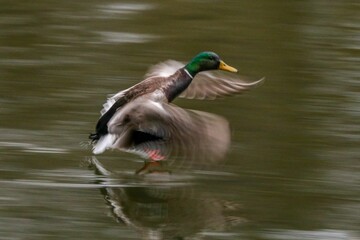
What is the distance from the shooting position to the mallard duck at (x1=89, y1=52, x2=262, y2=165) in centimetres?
792

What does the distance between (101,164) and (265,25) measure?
316 cm

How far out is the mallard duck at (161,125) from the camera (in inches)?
312

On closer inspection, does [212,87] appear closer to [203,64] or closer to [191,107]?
[203,64]

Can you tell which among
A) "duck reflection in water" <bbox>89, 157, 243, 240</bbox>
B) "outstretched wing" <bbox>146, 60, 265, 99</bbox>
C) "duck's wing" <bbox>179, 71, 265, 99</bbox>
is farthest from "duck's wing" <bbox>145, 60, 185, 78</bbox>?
"duck reflection in water" <bbox>89, 157, 243, 240</bbox>

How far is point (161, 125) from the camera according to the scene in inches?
320

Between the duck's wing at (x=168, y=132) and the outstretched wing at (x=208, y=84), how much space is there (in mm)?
914

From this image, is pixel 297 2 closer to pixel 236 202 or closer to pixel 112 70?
pixel 112 70

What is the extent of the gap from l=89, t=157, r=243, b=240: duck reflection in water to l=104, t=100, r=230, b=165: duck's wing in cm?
28

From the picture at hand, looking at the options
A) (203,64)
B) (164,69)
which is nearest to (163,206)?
(203,64)

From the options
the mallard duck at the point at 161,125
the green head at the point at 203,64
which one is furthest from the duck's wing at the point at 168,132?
the green head at the point at 203,64

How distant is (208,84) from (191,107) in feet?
1.89

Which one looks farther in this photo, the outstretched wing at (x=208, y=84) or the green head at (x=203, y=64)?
the outstretched wing at (x=208, y=84)

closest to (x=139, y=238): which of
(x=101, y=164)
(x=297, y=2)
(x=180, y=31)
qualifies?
(x=101, y=164)

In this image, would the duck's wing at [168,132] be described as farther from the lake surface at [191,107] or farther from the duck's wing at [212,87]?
the duck's wing at [212,87]
